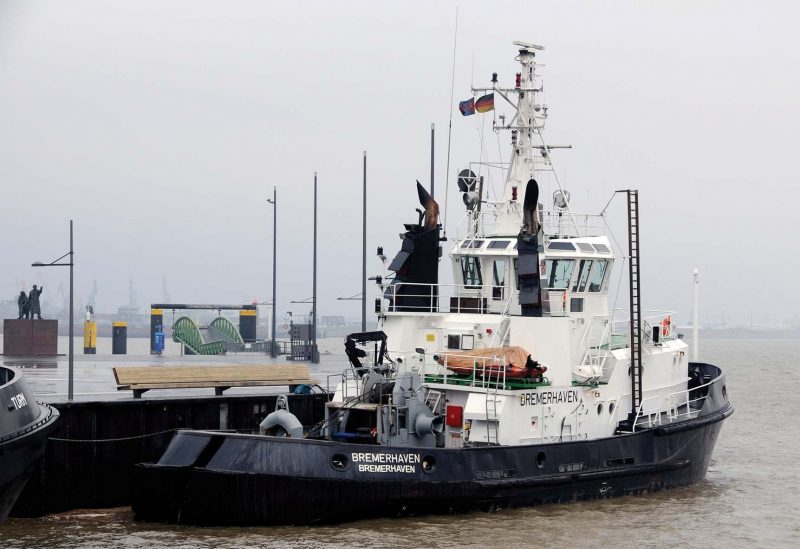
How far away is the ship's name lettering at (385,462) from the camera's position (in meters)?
17.4

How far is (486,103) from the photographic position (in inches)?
937

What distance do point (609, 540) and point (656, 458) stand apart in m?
3.77

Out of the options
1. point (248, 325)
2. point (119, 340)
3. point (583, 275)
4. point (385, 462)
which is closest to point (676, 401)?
point (583, 275)

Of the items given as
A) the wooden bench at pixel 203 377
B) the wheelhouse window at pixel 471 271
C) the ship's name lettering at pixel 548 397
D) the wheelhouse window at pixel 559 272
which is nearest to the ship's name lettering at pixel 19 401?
the wooden bench at pixel 203 377

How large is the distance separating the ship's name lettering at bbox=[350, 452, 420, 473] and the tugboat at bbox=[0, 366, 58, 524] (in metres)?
4.84

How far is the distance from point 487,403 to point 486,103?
767 cm

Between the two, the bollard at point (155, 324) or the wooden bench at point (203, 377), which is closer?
the wooden bench at point (203, 377)

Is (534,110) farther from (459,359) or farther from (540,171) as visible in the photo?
(459,359)

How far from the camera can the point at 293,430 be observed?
59.8 feet

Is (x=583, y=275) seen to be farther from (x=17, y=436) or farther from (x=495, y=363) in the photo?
(x=17, y=436)

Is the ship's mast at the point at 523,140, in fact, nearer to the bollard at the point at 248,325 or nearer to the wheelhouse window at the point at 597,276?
the wheelhouse window at the point at 597,276

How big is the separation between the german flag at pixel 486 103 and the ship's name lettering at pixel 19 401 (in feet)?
41.3

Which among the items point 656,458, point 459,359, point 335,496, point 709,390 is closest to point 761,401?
point 709,390

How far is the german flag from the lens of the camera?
77.8ft
